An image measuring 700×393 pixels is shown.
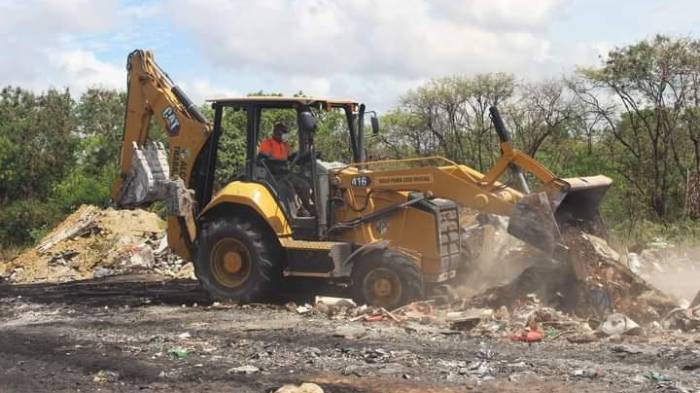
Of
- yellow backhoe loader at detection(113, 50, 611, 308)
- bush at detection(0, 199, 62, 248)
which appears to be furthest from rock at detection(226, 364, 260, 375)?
bush at detection(0, 199, 62, 248)

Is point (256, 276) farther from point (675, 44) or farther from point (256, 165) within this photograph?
point (675, 44)

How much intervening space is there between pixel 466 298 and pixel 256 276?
8.53 feet

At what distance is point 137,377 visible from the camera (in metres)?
6.66

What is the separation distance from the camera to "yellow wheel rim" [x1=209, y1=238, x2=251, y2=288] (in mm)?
10414

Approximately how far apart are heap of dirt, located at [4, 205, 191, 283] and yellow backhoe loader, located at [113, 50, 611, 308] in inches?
182

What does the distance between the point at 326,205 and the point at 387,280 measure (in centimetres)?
139

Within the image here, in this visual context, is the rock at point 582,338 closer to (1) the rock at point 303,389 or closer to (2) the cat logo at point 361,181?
(1) the rock at point 303,389

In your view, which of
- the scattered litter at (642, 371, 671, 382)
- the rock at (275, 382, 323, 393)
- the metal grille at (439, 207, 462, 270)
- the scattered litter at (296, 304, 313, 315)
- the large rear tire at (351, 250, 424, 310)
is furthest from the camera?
the metal grille at (439, 207, 462, 270)

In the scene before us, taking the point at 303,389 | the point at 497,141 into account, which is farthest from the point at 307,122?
the point at 497,141

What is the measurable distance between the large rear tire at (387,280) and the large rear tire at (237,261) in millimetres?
1181

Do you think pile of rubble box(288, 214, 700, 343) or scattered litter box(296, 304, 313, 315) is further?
scattered litter box(296, 304, 313, 315)

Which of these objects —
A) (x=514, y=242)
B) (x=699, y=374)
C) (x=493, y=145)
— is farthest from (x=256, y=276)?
(x=493, y=145)

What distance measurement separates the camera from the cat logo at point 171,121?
11172 millimetres

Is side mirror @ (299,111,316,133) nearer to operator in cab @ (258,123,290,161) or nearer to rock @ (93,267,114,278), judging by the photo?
operator in cab @ (258,123,290,161)
